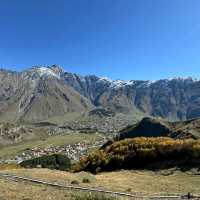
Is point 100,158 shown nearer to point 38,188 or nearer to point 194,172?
point 194,172

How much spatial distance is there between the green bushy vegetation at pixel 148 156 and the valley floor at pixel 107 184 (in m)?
6.13

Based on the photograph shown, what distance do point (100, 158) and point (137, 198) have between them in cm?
4734

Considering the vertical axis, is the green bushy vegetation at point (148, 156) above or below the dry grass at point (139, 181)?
above

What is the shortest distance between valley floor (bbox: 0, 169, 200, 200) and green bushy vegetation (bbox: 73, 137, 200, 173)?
6129mm

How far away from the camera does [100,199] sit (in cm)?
2766

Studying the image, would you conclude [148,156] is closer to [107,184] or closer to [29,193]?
[107,184]

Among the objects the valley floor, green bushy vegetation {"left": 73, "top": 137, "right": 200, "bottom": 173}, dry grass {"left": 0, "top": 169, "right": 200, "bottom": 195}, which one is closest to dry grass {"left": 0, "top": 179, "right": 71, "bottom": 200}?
the valley floor

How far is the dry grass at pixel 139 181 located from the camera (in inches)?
1841

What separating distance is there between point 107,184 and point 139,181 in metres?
8.57

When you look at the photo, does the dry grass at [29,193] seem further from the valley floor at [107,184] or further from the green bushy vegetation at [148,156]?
the green bushy vegetation at [148,156]

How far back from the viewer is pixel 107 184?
50094mm

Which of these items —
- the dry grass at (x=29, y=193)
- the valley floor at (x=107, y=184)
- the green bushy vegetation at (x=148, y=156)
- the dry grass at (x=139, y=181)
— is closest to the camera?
the dry grass at (x=29, y=193)

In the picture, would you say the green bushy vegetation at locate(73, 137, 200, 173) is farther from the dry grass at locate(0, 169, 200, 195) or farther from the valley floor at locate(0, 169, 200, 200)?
the dry grass at locate(0, 169, 200, 195)

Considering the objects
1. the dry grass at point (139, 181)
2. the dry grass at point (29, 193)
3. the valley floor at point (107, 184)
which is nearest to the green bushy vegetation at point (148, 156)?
the valley floor at point (107, 184)
